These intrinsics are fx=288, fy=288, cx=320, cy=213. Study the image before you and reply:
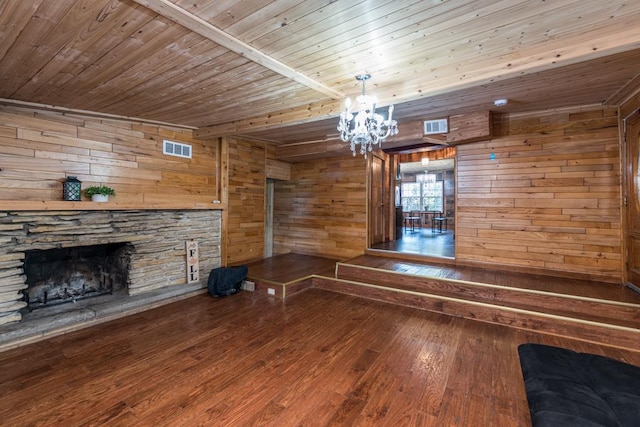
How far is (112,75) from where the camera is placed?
8.70ft

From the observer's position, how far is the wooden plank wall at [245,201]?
17.7 feet

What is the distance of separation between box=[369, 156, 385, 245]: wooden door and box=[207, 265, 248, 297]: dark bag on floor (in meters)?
2.81

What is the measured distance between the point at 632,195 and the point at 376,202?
3927 mm

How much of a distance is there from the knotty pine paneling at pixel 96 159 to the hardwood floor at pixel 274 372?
1777 mm

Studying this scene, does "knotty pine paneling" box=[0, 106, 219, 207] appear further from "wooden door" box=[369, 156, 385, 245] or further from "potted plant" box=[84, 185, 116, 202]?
"wooden door" box=[369, 156, 385, 245]

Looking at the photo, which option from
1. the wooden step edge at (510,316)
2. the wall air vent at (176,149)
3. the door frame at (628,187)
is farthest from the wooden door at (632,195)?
the wall air vent at (176,149)

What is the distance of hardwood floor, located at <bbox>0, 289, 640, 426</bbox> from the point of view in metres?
1.93

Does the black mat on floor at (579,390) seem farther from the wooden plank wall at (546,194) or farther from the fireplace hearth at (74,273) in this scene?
the fireplace hearth at (74,273)

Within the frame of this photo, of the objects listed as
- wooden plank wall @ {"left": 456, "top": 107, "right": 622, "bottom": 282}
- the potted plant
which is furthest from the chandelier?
the potted plant

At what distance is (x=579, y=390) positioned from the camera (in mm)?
1593

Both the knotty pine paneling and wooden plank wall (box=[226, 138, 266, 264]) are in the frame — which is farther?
wooden plank wall (box=[226, 138, 266, 264])

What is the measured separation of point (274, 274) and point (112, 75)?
3381 millimetres

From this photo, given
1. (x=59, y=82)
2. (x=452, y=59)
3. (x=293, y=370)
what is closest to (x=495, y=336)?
(x=293, y=370)

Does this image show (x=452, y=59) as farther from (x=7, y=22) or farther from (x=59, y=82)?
(x=59, y=82)
